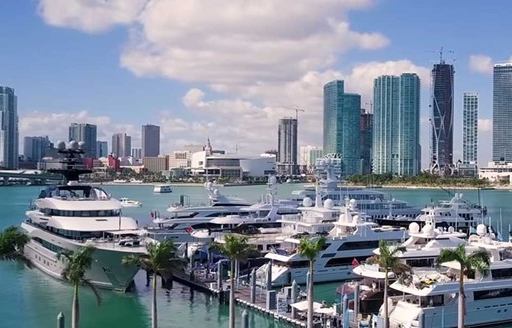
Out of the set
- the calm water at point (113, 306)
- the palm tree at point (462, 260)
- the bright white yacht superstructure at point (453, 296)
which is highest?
the palm tree at point (462, 260)

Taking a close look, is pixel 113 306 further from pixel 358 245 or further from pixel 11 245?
pixel 358 245

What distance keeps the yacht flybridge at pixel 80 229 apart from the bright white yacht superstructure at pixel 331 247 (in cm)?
1090

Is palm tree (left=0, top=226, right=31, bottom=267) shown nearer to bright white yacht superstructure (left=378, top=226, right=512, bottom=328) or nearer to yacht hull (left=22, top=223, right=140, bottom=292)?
yacht hull (left=22, top=223, right=140, bottom=292)

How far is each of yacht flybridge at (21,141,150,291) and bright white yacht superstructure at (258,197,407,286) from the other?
10900mm

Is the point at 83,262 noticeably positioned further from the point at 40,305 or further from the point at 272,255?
the point at 272,255

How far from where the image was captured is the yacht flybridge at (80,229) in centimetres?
4769

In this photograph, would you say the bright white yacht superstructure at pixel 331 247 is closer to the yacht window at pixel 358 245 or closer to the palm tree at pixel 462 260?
the yacht window at pixel 358 245

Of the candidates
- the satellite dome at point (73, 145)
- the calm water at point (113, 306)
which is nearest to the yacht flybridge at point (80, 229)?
the satellite dome at point (73, 145)

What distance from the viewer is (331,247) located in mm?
55656

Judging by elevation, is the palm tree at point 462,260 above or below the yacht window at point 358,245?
above

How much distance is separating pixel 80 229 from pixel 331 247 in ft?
64.5

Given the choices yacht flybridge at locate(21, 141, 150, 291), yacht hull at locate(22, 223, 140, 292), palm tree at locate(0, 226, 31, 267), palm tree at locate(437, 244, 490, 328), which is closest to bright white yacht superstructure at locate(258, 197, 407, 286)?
yacht hull at locate(22, 223, 140, 292)

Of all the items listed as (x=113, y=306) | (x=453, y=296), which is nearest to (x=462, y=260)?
(x=453, y=296)

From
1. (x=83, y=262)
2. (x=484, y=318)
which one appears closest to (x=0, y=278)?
(x=83, y=262)
